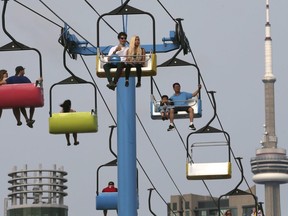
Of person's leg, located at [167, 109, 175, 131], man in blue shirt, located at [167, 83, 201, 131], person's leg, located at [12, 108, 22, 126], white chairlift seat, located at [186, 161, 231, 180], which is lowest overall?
white chairlift seat, located at [186, 161, 231, 180]

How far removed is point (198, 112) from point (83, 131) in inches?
186

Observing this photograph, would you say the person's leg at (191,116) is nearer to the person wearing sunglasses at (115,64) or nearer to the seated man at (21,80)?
the person wearing sunglasses at (115,64)

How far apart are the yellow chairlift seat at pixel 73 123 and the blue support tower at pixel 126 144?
8906 mm

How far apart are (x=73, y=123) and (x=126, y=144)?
31.4 feet

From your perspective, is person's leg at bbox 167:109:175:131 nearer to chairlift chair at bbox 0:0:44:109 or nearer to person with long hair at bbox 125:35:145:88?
person with long hair at bbox 125:35:145:88

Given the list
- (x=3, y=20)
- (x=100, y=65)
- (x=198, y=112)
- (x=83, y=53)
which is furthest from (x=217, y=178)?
(x=3, y=20)

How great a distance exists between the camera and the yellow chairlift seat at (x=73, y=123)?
81.3 feet

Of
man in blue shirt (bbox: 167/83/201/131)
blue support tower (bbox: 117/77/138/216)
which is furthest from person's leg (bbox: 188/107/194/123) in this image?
blue support tower (bbox: 117/77/138/216)

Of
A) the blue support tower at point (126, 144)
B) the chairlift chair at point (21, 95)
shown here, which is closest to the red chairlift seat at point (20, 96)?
the chairlift chair at point (21, 95)

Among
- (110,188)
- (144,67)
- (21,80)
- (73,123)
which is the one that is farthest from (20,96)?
(110,188)

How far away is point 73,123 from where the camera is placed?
24.9 m

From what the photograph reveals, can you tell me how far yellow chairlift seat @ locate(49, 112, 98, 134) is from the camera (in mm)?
24766

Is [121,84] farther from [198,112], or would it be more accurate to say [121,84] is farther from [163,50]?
[198,112]

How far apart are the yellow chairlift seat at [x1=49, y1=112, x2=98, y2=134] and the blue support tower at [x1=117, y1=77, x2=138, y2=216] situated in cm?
891
